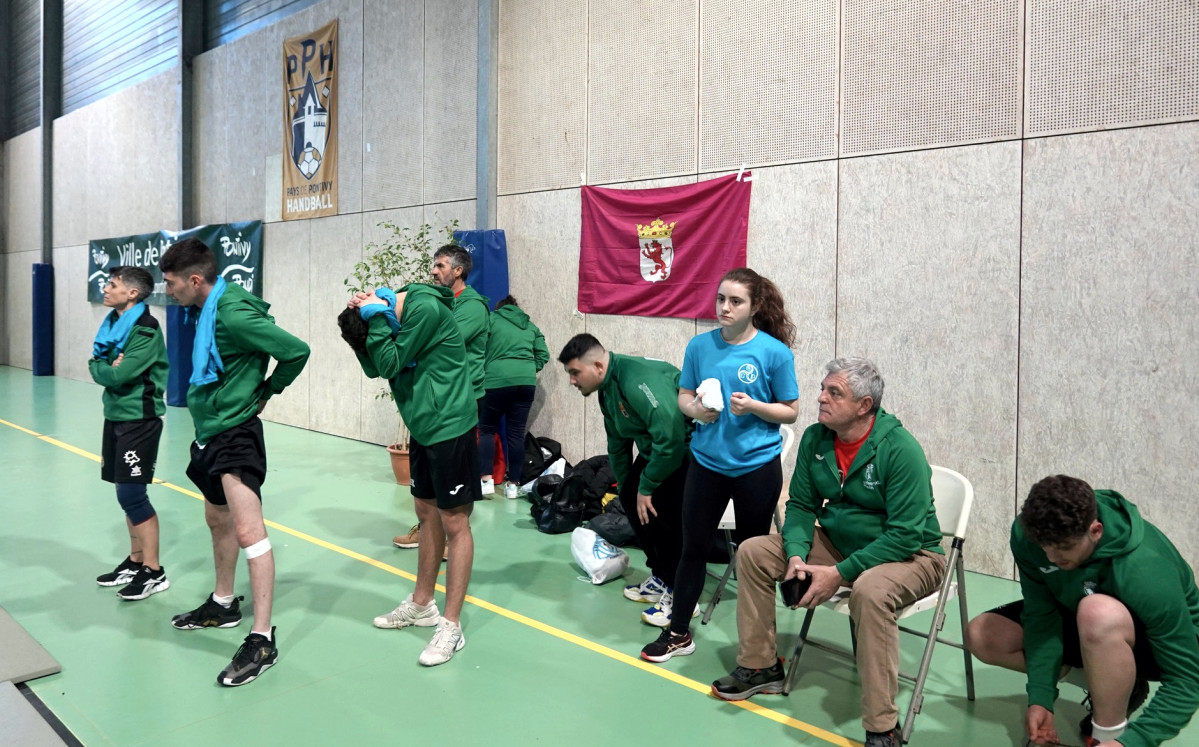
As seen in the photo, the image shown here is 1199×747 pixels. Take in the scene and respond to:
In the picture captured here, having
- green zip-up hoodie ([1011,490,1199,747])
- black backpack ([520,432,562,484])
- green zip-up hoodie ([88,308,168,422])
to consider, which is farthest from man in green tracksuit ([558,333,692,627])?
black backpack ([520,432,562,484])

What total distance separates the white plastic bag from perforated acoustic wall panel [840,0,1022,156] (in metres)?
2.66

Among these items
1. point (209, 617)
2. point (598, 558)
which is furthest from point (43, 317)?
point (598, 558)

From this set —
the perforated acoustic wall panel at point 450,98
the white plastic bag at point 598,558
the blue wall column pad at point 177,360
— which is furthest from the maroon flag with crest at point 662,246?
the blue wall column pad at point 177,360

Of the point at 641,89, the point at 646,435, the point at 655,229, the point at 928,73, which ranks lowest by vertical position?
the point at 646,435

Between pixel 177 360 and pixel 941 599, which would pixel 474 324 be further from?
pixel 177 360

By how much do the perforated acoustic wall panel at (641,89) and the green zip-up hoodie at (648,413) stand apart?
9.04 feet

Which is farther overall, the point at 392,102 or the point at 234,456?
the point at 392,102

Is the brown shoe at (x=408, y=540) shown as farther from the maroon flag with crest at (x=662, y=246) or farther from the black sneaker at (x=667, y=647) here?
the maroon flag with crest at (x=662, y=246)

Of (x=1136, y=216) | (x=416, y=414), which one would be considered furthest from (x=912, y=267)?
(x=416, y=414)

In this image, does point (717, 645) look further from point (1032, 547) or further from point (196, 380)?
point (196, 380)

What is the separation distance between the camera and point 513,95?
23.7ft

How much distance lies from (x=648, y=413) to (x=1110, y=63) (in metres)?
2.84

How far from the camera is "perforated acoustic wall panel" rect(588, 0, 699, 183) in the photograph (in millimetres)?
6031

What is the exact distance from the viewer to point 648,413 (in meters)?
3.56
